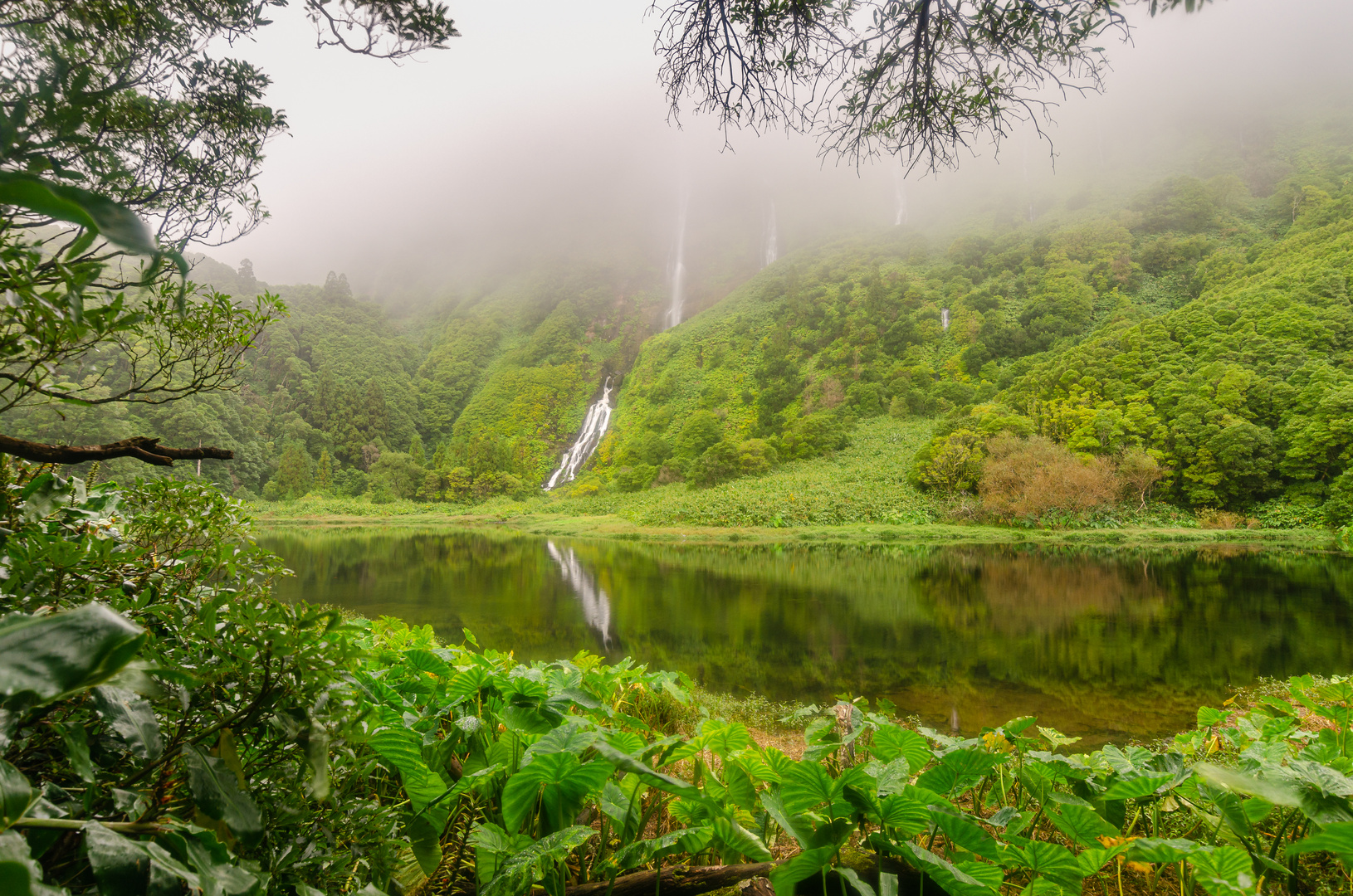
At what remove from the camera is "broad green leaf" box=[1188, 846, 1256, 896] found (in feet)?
3.20

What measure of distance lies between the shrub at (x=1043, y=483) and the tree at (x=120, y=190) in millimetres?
21961

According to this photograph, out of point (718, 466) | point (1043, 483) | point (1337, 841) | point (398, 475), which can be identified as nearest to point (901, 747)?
point (1337, 841)

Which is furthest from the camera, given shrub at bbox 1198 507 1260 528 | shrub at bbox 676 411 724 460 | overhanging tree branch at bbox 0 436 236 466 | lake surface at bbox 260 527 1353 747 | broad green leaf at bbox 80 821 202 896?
shrub at bbox 676 411 724 460

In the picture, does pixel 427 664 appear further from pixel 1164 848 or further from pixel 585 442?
pixel 585 442

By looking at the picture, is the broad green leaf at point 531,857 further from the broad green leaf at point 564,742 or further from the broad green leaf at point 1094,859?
the broad green leaf at point 1094,859

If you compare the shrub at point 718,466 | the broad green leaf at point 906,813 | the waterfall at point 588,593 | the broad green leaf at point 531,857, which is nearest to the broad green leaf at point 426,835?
the broad green leaf at point 531,857

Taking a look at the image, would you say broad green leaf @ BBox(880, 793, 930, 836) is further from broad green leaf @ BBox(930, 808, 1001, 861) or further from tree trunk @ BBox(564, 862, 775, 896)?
tree trunk @ BBox(564, 862, 775, 896)

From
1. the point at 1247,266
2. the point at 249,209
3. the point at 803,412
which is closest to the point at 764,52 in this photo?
the point at 249,209

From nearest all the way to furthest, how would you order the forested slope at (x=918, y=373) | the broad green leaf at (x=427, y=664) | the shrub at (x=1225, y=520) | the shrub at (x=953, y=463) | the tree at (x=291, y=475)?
the broad green leaf at (x=427, y=664)
the shrub at (x=1225, y=520)
the forested slope at (x=918, y=373)
the shrub at (x=953, y=463)
the tree at (x=291, y=475)

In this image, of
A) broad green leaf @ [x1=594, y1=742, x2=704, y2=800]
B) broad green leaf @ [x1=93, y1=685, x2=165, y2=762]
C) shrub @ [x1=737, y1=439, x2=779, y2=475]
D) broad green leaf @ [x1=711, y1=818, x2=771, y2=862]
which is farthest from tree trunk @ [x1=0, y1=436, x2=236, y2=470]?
shrub @ [x1=737, y1=439, x2=779, y2=475]

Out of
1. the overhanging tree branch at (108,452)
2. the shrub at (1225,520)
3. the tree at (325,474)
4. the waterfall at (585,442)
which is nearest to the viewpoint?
the overhanging tree branch at (108,452)

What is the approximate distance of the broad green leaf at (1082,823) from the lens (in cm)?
129

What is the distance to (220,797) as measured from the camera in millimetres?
592

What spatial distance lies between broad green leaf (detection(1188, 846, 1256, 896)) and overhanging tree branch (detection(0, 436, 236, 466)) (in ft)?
5.86
